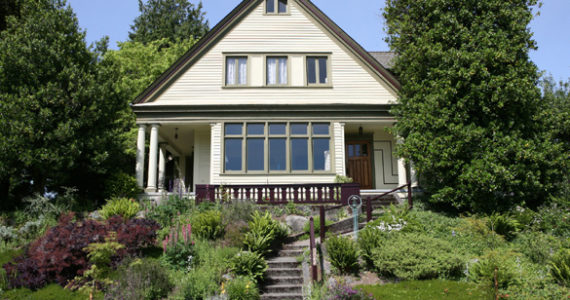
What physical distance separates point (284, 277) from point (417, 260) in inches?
117

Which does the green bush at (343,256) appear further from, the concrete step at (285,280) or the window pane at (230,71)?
the window pane at (230,71)

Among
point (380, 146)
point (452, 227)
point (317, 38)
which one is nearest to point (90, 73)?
point (317, 38)

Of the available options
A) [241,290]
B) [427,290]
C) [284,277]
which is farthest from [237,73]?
[427,290]

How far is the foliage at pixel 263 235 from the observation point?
10.9 meters

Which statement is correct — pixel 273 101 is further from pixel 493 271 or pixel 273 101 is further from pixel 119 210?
pixel 493 271

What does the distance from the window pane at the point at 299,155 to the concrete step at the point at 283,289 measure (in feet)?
27.6

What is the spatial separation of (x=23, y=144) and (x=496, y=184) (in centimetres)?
1443

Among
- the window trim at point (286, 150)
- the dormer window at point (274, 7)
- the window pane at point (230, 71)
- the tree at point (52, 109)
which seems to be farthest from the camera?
the dormer window at point (274, 7)

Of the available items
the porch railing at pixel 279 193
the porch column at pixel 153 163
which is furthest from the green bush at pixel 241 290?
the porch column at pixel 153 163

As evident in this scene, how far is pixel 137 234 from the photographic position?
34.9ft

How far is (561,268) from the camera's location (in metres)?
8.98

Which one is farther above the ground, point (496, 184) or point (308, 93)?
point (308, 93)

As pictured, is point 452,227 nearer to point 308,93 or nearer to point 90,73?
point 308,93

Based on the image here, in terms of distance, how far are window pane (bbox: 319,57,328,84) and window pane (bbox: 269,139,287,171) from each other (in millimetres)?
3097
